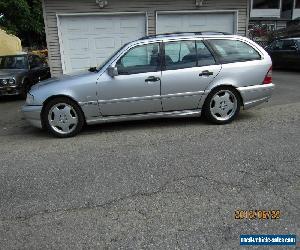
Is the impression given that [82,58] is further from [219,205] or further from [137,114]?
[219,205]

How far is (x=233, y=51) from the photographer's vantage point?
20.1 feet

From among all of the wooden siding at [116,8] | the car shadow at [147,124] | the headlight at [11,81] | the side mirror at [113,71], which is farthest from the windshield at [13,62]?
the side mirror at [113,71]

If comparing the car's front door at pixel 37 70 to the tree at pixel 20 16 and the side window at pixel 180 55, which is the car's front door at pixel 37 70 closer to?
the side window at pixel 180 55

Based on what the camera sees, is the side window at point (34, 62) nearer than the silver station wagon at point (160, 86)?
No

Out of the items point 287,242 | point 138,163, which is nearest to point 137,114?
point 138,163

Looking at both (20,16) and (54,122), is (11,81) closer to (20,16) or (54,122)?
(54,122)

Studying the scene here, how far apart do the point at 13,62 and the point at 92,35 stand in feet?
9.02

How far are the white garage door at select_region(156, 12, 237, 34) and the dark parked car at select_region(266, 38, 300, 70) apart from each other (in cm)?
331

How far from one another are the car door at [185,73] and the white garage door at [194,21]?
5923mm

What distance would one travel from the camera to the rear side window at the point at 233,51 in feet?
19.8

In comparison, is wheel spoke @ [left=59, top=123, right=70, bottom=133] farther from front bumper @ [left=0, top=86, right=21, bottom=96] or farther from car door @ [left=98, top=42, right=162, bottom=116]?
front bumper @ [left=0, top=86, right=21, bottom=96]

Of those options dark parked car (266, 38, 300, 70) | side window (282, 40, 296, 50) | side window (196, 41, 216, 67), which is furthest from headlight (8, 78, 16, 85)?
side window (282, 40, 296, 50)

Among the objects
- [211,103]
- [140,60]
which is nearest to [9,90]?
[140,60]

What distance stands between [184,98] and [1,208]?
3476mm
